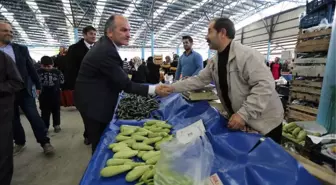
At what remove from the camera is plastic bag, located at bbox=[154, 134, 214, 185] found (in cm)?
94

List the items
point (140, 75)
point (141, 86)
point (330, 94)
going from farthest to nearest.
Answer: point (140, 75) → point (330, 94) → point (141, 86)

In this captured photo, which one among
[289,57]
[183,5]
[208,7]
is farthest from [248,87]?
[208,7]

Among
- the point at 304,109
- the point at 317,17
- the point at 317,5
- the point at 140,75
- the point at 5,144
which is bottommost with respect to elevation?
the point at 304,109

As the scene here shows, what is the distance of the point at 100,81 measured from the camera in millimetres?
1721

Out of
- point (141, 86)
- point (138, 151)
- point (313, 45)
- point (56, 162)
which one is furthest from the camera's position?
point (313, 45)

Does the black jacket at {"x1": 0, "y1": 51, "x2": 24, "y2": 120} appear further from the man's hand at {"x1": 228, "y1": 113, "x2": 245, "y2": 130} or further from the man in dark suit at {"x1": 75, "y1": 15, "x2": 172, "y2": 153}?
the man's hand at {"x1": 228, "y1": 113, "x2": 245, "y2": 130}

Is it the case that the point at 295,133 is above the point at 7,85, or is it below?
Result: below

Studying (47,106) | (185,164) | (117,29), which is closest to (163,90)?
(117,29)

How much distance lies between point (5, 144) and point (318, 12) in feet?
15.5

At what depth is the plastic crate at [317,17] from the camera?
3473mm

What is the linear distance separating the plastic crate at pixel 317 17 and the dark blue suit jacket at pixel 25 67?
14.4 ft

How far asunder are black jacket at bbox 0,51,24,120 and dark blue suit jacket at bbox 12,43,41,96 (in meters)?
0.77

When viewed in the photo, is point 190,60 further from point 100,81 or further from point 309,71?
point 100,81

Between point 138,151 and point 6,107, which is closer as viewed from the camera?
point 138,151
